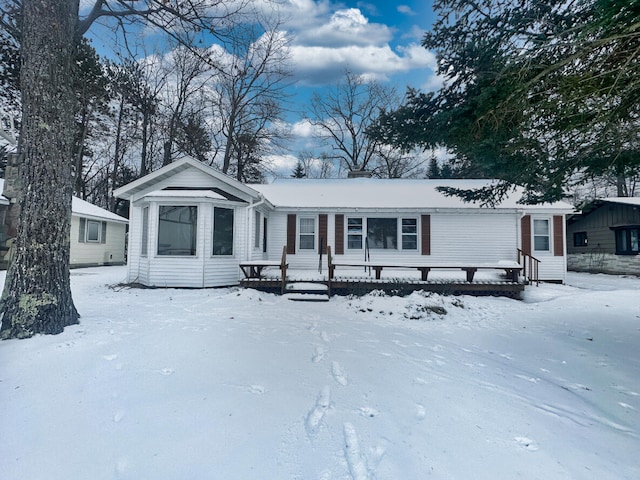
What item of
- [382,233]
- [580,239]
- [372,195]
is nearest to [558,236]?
[382,233]

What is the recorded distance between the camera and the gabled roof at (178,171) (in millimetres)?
9883

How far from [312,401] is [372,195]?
11.1m

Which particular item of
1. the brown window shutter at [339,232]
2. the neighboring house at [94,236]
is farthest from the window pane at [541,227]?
the neighboring house at [94,236]

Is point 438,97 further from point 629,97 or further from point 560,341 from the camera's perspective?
point 560,341

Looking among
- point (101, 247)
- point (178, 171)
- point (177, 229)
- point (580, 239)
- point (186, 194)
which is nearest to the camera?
point (186, 194)

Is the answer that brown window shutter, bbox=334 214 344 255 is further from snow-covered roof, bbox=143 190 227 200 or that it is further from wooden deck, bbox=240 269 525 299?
snow-covered roof, bbox=143 190 227 200

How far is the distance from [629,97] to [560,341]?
376 centimetres

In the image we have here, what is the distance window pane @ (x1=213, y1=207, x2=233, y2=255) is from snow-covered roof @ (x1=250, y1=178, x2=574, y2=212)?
103 inches

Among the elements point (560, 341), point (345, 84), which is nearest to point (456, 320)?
point (560, 341)

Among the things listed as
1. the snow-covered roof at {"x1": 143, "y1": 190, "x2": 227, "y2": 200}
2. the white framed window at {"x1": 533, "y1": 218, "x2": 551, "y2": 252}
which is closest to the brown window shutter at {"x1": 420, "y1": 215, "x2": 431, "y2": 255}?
the white framed window at {"x1": 533, "y1": 218, "x2": 551, "y2": 252}

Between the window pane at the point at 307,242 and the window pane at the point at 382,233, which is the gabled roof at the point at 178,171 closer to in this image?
the window pane at the point at 307,242

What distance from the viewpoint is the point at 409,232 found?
40.3 feet

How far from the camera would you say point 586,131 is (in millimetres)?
4363

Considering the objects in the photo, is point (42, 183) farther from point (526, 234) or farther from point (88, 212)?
point (88, 212)
